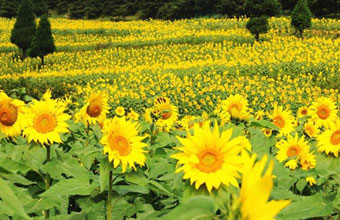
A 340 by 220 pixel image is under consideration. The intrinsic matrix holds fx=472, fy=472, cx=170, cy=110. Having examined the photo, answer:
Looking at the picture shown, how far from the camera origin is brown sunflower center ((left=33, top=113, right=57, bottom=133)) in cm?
194

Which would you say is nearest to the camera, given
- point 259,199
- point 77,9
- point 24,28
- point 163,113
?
point 259,199

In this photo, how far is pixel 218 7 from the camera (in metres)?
40.5

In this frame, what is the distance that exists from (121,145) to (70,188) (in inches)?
8.8

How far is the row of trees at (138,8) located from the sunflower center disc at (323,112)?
34893 mm

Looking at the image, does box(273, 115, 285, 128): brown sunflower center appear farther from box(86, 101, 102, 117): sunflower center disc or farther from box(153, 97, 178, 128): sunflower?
box(86, 101, 102, 117): sunflower center disc

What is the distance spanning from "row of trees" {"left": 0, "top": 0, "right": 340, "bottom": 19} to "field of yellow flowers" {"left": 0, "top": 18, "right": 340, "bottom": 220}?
12.4 metres

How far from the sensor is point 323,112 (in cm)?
375

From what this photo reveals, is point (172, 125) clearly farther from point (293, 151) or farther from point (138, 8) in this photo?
point (138, 8)

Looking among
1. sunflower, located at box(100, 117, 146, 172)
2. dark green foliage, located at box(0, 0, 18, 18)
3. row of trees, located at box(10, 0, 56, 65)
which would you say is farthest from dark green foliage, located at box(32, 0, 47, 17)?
sunflower, located at box(100, 117, 146, 172)

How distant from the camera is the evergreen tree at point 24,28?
2041cm

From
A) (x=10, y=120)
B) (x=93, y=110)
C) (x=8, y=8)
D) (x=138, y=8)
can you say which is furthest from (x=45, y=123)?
(x=138, y=8)

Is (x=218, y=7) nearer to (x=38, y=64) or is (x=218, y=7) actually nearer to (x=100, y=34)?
(x=100, y=34)

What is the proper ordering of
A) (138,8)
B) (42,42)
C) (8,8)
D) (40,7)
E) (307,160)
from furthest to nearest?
(138,8), (40,7), (8,8), (42,42), (307,160)

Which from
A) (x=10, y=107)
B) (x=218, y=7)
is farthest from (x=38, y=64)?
(x=218, y=7)
